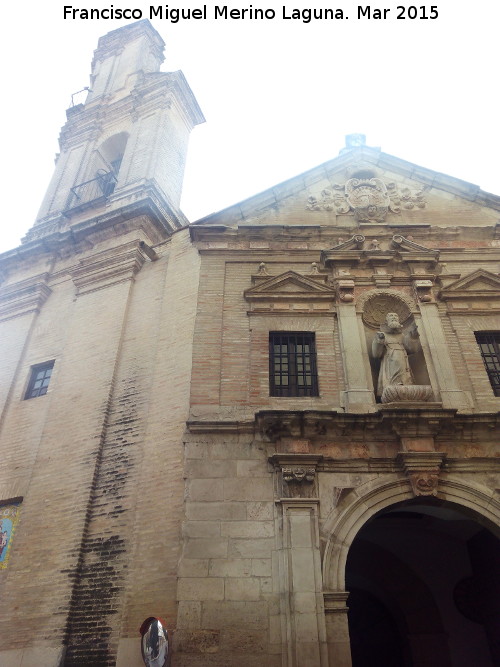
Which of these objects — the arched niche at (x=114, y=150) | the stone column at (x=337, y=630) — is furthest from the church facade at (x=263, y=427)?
the arched niche at (x=114, y=150)

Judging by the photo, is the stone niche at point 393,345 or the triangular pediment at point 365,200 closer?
the stone niche at point 393,345

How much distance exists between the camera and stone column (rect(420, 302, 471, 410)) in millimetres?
9867

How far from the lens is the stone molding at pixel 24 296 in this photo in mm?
13875

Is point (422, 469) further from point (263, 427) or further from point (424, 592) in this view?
point (424, 592)

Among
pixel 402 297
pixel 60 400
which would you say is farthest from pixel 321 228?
pixel 60 400

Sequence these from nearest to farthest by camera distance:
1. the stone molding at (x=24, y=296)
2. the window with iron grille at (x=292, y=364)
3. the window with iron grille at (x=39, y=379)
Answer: the window with iron grille at (x=292, y=364), the window with iron grille at (x=39, y=379), the stone molding at (x=24, y=296)

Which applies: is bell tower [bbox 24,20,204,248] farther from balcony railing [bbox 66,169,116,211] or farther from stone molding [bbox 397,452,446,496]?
stone molding [bbox 397,452,446,496]

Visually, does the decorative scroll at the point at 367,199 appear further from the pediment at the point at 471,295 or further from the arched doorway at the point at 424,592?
the arched doorway at the point at 424,592

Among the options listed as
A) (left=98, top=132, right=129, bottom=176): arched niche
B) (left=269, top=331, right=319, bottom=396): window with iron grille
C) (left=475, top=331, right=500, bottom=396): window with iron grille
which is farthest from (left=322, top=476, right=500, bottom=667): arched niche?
(left=98, top=132, right=129, bottom=176): arched niche

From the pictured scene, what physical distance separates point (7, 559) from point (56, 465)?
1733 millimetres

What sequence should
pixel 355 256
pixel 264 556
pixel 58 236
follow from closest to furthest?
pixel 264 556
pixel 355 256
pixel 58 236

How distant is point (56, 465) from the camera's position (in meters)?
10.2

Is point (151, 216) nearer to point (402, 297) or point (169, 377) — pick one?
point (169, 377)

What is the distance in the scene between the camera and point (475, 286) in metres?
11.7
